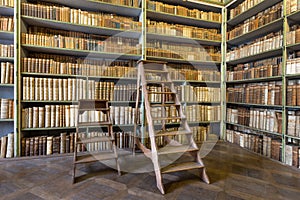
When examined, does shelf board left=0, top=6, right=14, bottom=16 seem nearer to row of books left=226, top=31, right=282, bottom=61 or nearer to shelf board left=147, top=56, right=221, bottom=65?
shelf board left=147, top=56, right=221, bottom=65

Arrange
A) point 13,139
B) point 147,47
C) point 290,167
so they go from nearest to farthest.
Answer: point 290,167, point 13,139, point 147,47

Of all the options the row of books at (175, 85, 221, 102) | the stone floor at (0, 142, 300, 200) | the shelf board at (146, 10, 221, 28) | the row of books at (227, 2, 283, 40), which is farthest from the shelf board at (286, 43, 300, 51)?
the stone floor at (0, 142, 300, 200)

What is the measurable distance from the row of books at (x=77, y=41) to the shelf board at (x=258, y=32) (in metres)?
1.88

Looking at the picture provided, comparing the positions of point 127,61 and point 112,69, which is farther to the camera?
point 127,61

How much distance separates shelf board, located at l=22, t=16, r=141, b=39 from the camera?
254cm

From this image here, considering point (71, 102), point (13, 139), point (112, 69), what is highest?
point (112, 69)

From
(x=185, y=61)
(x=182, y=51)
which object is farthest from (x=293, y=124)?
(x=182, y=51)

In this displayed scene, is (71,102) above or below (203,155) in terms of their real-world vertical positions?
above

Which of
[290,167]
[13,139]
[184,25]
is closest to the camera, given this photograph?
[290,167]

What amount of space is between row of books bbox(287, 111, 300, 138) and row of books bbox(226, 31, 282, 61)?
3.15 feet

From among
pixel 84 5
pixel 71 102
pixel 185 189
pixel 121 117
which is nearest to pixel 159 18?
pixel 84 5

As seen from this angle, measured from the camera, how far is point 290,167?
2.25 meters

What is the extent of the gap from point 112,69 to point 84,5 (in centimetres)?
112

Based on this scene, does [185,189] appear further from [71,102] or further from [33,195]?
[71,102]
